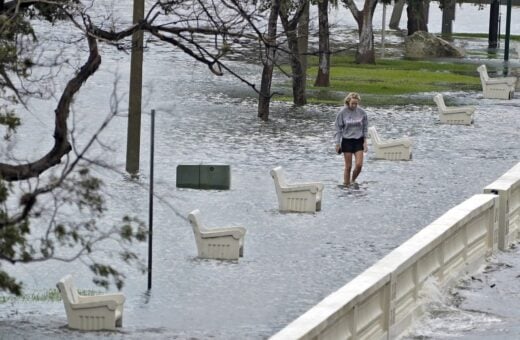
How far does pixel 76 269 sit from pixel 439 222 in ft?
16.8

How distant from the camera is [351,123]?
27734mm

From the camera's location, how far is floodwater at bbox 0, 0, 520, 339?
1792 centimetres

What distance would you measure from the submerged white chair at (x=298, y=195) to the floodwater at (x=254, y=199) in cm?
20

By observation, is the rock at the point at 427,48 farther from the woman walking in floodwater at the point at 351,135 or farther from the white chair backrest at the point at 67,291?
the white chair backrest at the point at 67,291

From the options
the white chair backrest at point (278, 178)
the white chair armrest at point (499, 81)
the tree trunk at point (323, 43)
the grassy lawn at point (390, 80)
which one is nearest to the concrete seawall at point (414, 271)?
the white chair backrest at point (278, 178)

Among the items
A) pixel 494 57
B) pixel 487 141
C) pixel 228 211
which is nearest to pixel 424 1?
pixel 494 57

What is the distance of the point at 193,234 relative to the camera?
74.6 ft

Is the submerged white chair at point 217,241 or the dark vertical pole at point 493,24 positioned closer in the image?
the submerged white chair at point 217,241

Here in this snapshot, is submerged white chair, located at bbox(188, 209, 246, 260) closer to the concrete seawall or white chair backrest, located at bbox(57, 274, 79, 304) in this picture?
the concrete seawall

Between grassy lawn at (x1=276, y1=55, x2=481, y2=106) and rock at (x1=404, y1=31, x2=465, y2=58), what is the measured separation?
79.2 inches

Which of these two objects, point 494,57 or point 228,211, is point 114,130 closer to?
point 228,211

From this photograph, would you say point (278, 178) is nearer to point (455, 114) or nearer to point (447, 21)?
point (455, 114)

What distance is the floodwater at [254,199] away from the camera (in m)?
17.9

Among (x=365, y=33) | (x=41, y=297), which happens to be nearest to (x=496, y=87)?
(x=365, y=33)
